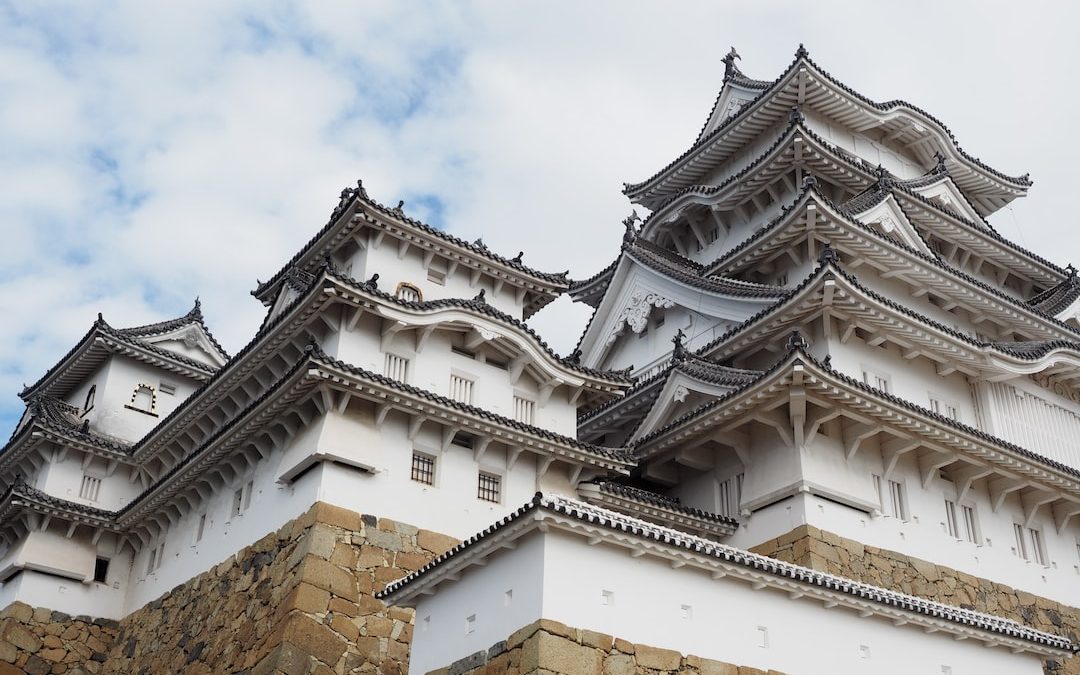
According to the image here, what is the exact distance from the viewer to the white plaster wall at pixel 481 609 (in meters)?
13.0

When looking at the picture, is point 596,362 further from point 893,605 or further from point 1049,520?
point 893,605

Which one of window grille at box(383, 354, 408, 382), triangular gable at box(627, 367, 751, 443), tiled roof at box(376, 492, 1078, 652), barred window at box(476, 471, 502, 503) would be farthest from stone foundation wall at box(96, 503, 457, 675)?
triangular gable at box(627, 367, 751, 443)

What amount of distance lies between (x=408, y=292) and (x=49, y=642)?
36.7 ft

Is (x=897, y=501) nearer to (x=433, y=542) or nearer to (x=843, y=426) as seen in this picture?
(x=843, y=426)

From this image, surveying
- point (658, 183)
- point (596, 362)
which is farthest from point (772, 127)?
point (596, 362)

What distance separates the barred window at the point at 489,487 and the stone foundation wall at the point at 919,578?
5.23 metres

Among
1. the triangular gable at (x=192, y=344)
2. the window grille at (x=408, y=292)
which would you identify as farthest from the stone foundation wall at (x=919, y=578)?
the triangular gable at (x=192, y=344)

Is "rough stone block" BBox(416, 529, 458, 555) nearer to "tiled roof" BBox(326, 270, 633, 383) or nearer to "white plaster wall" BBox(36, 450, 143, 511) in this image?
"tiled roof" BBox(326, 270, 633, 383)

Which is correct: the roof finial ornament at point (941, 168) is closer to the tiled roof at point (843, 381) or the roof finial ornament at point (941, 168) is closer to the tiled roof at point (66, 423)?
the tiled roof at point (843, 381)

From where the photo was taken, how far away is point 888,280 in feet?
86.2

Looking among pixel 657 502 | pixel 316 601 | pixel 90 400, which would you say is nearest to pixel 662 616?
pixel 316 601

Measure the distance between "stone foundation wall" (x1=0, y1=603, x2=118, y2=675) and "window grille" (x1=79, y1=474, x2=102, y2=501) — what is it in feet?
10.4

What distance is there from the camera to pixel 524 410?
70.6 ft

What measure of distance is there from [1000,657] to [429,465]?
1018cm
